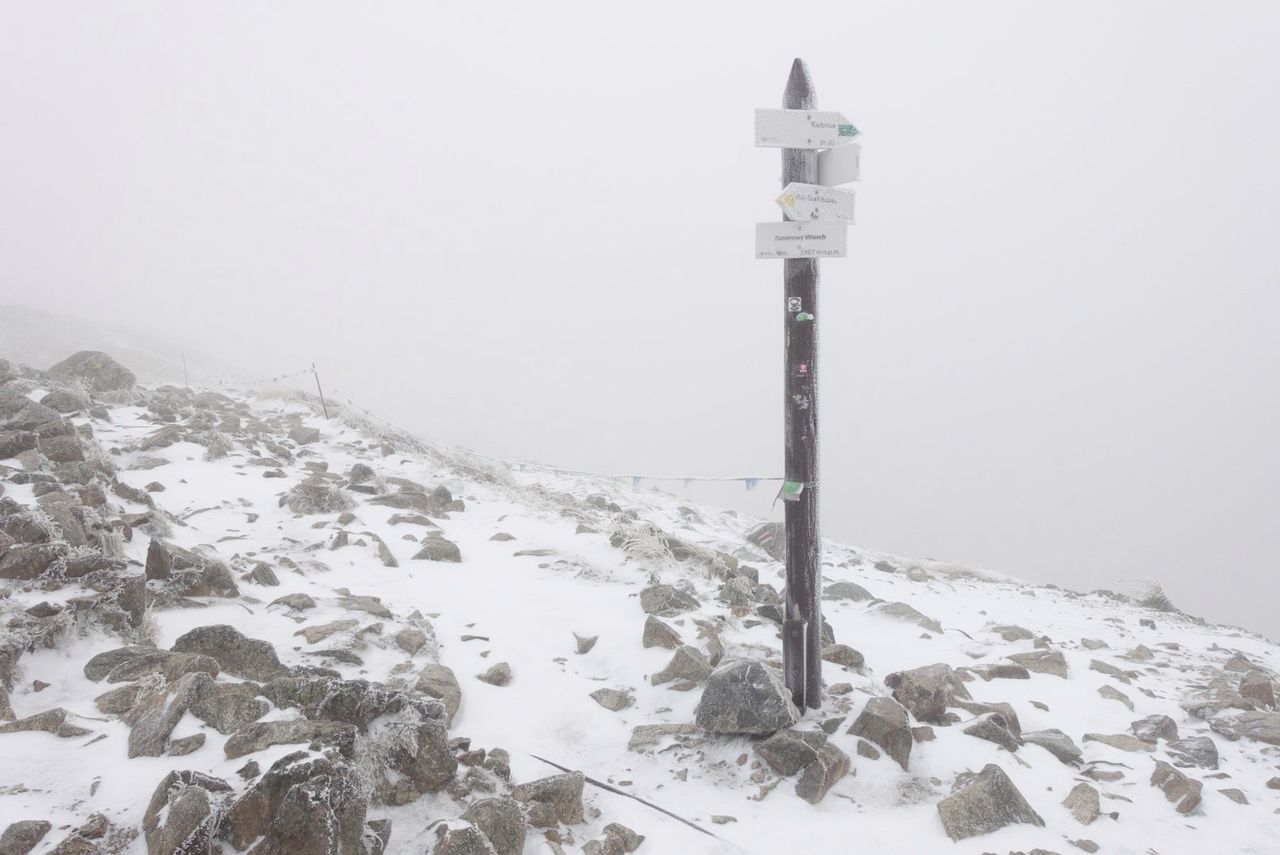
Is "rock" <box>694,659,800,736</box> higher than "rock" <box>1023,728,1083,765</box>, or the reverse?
"rock" <box>694,659,800,736</box>

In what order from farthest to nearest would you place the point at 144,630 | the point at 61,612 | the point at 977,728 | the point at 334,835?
1. the point at 977,728
2. the point at 144,630
3. the point at 61,612
4. the point at 334,835

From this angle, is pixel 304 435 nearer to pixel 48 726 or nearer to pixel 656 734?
pixel 48 726

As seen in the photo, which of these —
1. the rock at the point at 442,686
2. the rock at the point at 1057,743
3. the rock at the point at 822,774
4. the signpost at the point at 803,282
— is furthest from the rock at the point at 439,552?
the rock at the point at 1057,743

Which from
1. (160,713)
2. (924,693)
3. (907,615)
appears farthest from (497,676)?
(907,615)

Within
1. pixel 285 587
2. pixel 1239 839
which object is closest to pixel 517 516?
pixel 285 587

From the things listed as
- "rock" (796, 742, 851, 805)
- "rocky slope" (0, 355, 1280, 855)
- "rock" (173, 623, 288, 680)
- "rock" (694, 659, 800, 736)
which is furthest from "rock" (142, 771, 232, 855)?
"rock" (796, 742, 851, 805)

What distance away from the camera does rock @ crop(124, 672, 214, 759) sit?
3049mm

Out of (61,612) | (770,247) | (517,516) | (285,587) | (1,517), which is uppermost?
(770,247)

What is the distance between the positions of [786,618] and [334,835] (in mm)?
3010

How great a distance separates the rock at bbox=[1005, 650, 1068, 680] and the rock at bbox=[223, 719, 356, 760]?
20.1ft

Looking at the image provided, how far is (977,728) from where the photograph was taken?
450 centimetres

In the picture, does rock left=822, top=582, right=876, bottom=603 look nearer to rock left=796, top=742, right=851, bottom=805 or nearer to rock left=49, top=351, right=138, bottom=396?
rock left=796, top=742, right=851, bottom=805

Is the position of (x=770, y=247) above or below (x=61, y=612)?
above

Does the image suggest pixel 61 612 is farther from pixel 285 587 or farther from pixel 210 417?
pixel 210 417
